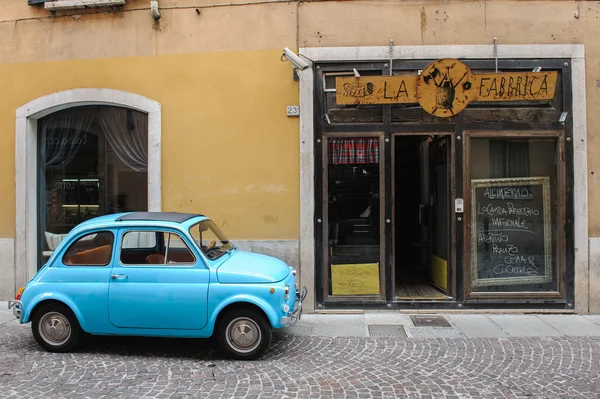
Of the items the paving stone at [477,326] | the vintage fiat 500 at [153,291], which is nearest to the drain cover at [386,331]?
the paving stone at [477,326]

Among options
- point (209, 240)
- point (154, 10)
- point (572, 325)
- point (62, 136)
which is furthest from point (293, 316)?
point (62, 136)

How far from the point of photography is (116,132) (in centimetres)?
800

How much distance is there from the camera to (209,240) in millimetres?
5605

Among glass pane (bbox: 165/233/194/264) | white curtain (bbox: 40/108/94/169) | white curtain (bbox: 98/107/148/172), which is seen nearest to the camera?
glass pane (bbox: 165/233/194/264)

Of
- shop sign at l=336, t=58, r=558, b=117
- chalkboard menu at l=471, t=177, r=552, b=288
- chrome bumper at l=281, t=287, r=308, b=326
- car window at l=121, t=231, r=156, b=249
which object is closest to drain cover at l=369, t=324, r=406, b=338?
chrome bumper at l=281, t=287, r=308, b=326

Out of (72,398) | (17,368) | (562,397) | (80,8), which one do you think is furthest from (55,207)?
(562,397)

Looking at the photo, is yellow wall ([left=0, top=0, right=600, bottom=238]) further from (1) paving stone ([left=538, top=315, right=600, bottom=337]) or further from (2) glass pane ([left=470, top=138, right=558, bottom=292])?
(1) paving stone ([left=538, top=315, right=600, bottom=337])

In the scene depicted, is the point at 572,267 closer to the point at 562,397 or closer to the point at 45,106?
the point at 562,397

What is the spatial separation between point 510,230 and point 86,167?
7.54 meters

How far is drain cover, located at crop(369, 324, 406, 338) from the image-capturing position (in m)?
5.95

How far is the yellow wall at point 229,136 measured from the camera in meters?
7.30

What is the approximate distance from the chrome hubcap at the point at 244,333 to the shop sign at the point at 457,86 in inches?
163

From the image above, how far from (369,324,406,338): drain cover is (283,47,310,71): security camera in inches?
161

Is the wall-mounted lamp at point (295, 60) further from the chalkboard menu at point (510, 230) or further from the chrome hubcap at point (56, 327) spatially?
the chrome hubcap at point (56, 327)
